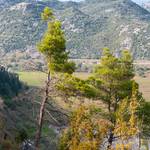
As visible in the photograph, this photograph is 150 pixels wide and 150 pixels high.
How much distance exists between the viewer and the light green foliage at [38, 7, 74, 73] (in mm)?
25297

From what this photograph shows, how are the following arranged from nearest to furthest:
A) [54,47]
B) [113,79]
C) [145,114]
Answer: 1. [54,47]
2. [145,114]
3. [113,79]

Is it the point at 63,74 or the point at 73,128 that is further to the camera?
the point at 63,74

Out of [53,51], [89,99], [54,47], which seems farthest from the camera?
[89,99]

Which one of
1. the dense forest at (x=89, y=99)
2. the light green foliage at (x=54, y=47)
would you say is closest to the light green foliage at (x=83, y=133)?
the dense forest at (x=89, y=99)

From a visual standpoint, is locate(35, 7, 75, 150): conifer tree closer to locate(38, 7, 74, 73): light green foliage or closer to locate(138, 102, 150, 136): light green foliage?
locate(38, 7, 74, 73): light green foliage

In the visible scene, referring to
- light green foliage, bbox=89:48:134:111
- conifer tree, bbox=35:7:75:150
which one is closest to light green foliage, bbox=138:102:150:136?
light green foliage, bbox=89:48:134:111

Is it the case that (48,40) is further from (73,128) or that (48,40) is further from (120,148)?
(120,148)

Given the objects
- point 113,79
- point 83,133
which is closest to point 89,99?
point 113,79

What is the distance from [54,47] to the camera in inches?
1000

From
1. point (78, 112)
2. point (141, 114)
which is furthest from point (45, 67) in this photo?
point (141, 114)

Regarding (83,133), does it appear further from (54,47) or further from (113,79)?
(113,79)

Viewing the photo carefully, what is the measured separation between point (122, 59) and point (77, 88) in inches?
227

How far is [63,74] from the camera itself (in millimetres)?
25109

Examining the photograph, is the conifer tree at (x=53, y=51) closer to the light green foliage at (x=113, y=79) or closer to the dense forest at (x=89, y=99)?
the dense forest at (x=89, y=99)
